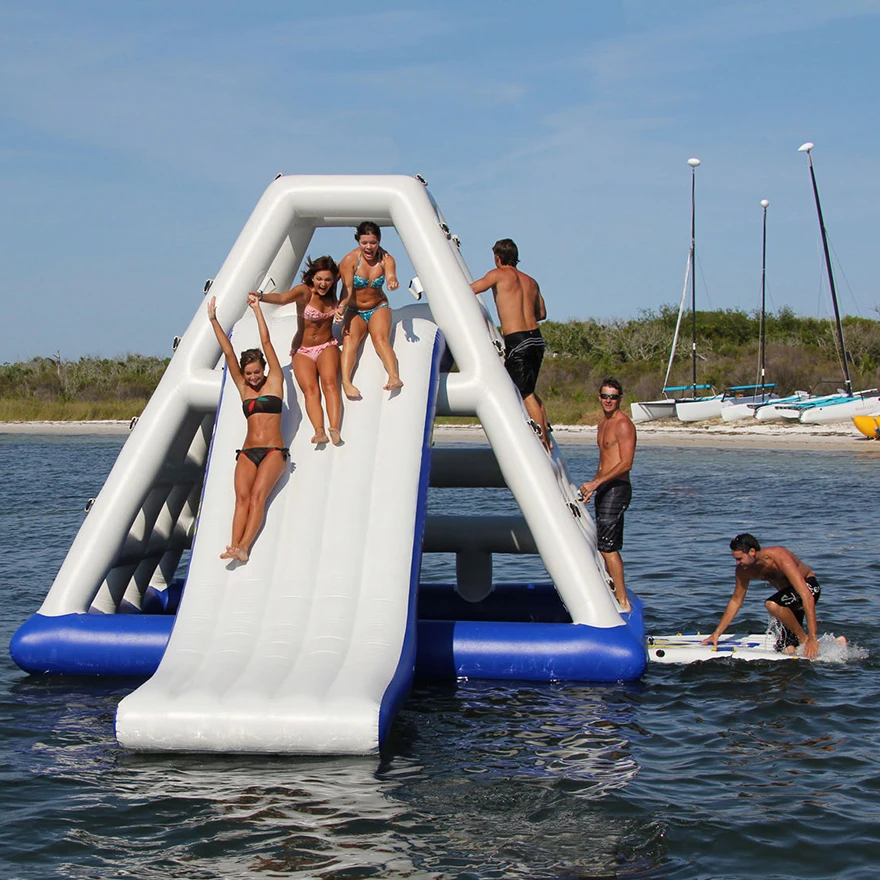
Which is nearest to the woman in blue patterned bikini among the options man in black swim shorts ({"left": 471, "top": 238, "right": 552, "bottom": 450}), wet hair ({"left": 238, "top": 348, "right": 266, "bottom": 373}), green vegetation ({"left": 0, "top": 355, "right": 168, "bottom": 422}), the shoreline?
wet hair ({"left": 238, "top": 348, "right": 266, "bottom": 373})

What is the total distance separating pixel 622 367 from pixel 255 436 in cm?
4082

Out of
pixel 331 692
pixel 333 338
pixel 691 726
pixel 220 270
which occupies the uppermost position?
pixel 220 270

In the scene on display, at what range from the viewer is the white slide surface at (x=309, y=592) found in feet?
20.2

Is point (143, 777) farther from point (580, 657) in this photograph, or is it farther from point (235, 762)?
point (580, 657)

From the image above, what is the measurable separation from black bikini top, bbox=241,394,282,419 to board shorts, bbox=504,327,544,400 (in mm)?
1840

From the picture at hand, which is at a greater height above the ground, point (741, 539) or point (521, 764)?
point (741, 539)

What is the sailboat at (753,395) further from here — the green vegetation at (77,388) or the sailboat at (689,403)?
the green vegetation at (77,388)

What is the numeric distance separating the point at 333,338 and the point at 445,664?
2335 mm

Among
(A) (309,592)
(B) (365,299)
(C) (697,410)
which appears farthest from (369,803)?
(C) (697,410)

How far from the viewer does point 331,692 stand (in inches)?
249

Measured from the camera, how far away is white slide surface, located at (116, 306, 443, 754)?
6164 millimetres

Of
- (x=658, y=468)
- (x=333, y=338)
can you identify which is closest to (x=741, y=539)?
(x=333, y=338)

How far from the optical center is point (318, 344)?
8109 mm

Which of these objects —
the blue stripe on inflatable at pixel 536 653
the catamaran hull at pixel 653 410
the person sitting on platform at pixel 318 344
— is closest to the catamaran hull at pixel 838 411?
the catamaran hull at pixel 653 410
